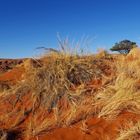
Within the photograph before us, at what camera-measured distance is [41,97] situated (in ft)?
22.1

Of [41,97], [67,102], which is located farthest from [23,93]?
[67,102]

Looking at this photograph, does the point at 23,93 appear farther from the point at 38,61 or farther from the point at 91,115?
the point at 91,115

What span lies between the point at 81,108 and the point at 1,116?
59.9 inches

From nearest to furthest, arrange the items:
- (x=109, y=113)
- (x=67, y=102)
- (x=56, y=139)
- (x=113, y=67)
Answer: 1. (x=56, y=139)
2. (x=109, y=113)
3. (x=67, y=102)
4. (x=113, y=67)

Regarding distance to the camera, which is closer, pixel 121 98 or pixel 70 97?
pixel 121 98

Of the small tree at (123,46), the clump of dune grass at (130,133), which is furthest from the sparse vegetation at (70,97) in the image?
the small tree at (123,46)

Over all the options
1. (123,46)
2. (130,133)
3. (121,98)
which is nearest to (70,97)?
(121,98)

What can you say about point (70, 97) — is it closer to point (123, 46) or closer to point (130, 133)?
point (130, 133)

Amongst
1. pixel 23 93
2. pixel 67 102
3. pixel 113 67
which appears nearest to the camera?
pixel 67 102

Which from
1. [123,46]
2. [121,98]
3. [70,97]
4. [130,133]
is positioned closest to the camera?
[130,133]

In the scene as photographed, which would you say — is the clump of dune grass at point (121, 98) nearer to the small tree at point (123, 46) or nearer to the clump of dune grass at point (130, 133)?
the clump of dune grass at point (130, 133)

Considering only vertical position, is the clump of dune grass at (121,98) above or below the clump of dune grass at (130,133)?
above

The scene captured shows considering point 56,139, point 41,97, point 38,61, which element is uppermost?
point 38,61

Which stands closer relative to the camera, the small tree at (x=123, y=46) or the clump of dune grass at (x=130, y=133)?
the clump of dune grass at (x=130, y=133)
